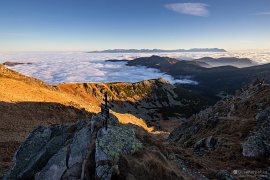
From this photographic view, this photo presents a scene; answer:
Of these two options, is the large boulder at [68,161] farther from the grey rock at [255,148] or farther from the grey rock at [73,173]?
the grey rock at [255,148]

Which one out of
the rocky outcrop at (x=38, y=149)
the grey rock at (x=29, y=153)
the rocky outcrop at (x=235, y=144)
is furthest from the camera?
the rocky outcrop at (x=235, y=144)

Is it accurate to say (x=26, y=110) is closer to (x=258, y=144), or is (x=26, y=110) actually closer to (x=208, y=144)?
(x=208, y=144)

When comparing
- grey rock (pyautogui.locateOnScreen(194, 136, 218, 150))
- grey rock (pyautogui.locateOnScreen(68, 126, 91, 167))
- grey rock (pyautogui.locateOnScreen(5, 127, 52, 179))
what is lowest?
grey rock (pyautogui.locateOnScreen(194, 136, 218, 150))

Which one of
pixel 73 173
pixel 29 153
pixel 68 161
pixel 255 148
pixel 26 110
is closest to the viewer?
pixel 73 173

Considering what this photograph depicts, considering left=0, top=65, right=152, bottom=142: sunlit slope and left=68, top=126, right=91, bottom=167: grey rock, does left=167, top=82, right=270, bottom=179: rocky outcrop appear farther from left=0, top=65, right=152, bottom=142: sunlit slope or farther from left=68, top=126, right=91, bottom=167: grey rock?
left=0, top=65, right=152, bottom=142: sunlit slope

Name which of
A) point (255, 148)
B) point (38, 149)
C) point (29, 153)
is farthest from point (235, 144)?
point (29, 153)

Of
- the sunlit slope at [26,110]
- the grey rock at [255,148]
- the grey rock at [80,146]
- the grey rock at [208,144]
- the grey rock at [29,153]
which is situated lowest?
the sunlit slope at [26,110]

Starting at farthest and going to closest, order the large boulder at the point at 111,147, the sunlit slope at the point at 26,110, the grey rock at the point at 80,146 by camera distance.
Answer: the sunlit slope at the point at 26,110 → the grey rock at the point at 80,146 → the large boulder at the point at 111,147

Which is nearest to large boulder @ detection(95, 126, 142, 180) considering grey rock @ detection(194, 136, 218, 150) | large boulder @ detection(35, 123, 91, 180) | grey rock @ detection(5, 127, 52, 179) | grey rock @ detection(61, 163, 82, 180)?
large boulder @ detection(35, 123, 91, 180)

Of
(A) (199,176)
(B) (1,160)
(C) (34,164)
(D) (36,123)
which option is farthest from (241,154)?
(D) (36,123)

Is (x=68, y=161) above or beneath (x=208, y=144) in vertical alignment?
above

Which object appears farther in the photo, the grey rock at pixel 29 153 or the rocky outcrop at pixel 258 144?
the rocky outcrop at pixel 258 144

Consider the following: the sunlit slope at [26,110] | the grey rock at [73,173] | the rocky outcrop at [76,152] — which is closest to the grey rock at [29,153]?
the rocky outcrop at [76,152]

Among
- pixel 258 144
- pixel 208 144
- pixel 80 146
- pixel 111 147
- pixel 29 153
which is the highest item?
pixel 111 147
